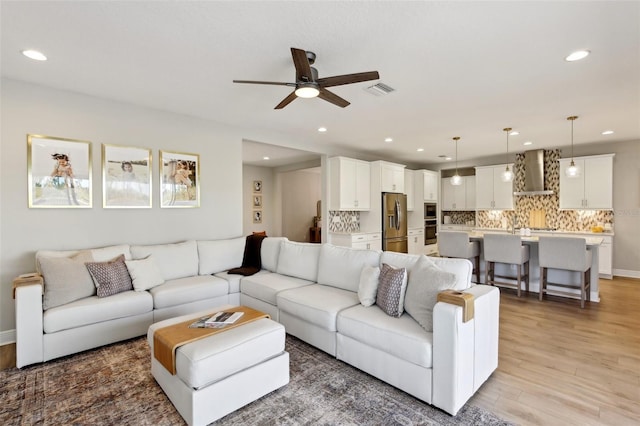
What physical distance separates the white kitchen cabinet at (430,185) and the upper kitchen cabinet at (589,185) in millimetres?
2713

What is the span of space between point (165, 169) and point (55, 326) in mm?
2120

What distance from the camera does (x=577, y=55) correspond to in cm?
254

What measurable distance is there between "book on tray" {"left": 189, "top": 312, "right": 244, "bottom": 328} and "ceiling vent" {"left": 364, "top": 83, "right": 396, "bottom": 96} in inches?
100

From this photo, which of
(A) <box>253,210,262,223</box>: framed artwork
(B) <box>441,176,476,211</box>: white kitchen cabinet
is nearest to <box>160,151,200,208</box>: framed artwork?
(A) <box>253,210,262,223</box>: framed artwork

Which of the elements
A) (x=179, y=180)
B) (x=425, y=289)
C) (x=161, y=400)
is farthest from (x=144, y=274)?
(x=425, y=289)

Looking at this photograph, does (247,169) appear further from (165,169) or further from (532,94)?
(532,94)

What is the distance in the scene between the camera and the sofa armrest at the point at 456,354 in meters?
1.93

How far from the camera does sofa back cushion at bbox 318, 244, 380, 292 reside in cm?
313

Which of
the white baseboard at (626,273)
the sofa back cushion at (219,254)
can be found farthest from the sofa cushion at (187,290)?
the white baseboard at (626,273)

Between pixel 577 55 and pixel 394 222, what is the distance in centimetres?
461

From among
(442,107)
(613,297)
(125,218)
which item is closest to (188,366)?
(125,218)

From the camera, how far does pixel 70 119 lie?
11.1 feet

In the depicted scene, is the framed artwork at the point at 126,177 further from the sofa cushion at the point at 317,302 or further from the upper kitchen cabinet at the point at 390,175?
the upper kitchen cabinet at the point at 390,175

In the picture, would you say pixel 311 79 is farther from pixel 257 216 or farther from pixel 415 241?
pixel 257 216
